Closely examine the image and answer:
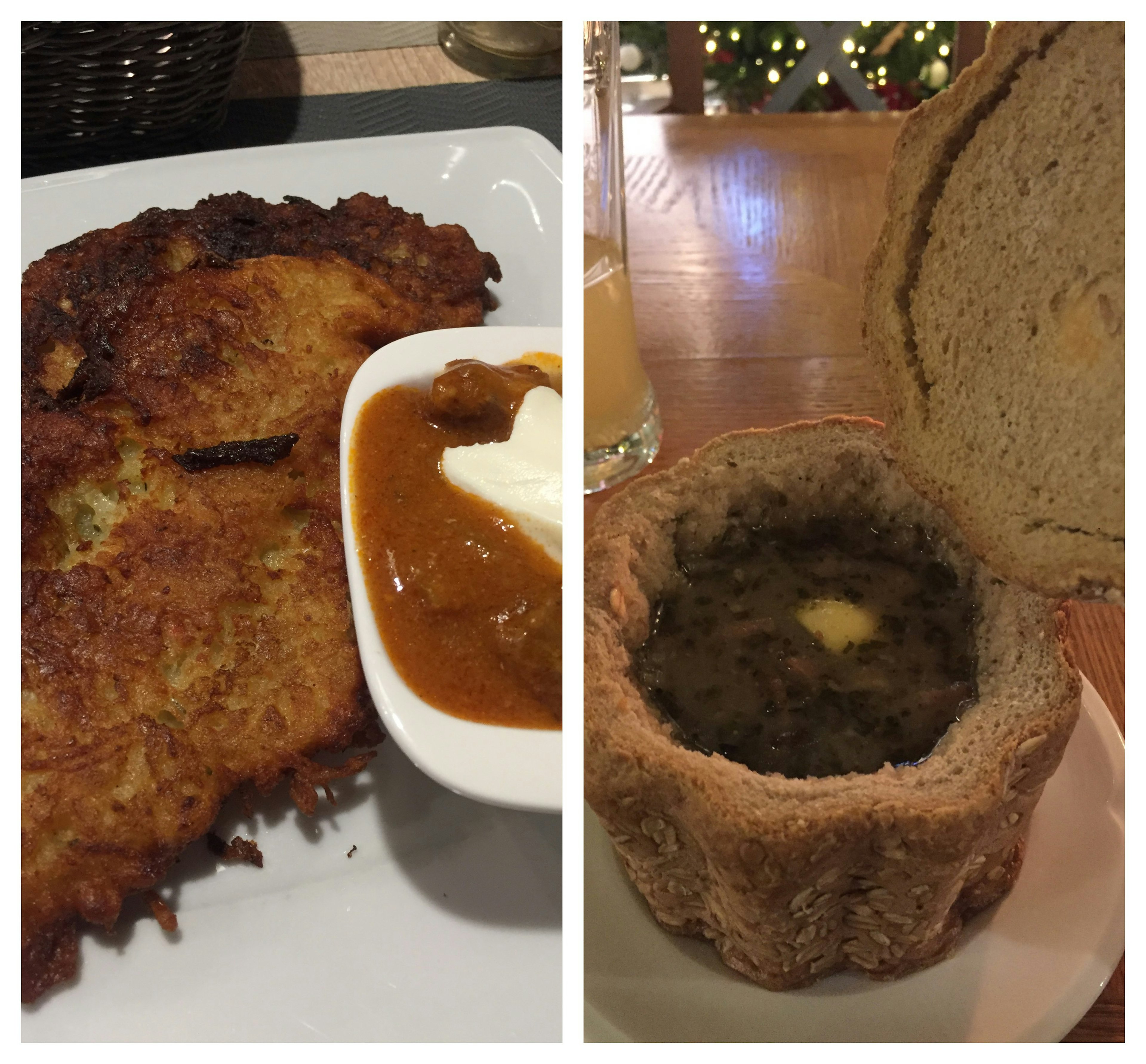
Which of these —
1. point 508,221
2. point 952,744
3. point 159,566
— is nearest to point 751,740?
point 952,744

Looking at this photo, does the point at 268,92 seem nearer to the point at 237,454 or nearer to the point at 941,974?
the point at 237,454

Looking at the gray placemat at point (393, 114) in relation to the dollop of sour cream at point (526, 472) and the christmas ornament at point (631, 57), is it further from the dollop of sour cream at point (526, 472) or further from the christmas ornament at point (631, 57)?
the dollop of sour cream at point (526, 472)

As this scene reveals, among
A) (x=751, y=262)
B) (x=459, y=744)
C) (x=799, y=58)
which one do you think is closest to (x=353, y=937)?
(x=459, y=744)

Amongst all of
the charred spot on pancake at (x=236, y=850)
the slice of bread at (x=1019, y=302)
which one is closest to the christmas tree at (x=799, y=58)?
the slice of bread at (x=1019, y=302)

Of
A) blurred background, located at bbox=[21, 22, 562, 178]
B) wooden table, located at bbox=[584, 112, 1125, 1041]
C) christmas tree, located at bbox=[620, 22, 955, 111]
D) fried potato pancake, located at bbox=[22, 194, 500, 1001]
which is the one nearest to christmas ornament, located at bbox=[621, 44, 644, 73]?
christmas tree, located at bbox=[620, 22, 955, 111]

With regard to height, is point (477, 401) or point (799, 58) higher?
point (799, 58)
